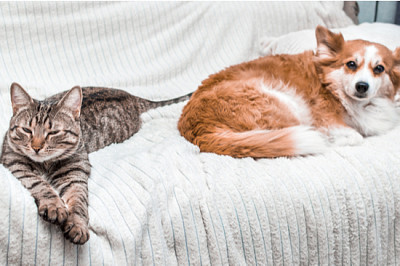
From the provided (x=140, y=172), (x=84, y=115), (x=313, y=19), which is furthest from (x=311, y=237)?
(x=313, y=19)

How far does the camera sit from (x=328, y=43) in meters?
1.84

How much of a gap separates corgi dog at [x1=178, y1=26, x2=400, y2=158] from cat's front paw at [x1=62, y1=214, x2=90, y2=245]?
70 centimetres

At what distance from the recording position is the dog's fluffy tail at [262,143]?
4.96ft

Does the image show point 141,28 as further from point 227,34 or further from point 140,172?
point 140,172

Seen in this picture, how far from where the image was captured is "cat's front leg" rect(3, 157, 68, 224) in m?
0.97

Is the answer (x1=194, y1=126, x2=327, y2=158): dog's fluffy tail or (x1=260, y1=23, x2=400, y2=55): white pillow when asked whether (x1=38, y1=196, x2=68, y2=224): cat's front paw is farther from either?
(x1=260, y1=23, x2=400, y2=55): white pillow

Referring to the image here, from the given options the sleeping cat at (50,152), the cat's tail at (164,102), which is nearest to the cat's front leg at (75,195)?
the sleeping cat at (50,152)

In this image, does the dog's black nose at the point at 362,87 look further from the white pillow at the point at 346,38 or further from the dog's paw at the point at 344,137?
the white pillow at the point at 346,38

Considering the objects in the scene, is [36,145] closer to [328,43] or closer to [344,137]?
[344,137]

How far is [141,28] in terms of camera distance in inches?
96.4

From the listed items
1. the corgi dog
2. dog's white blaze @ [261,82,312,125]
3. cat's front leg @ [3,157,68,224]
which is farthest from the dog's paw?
cat's front leg @ [3,157,68,224]

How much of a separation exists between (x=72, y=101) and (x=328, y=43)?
49.5 inches

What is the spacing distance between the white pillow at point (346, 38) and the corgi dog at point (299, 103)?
0.39 meters

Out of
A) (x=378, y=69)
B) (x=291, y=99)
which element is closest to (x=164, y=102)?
(x=291, y=99)
